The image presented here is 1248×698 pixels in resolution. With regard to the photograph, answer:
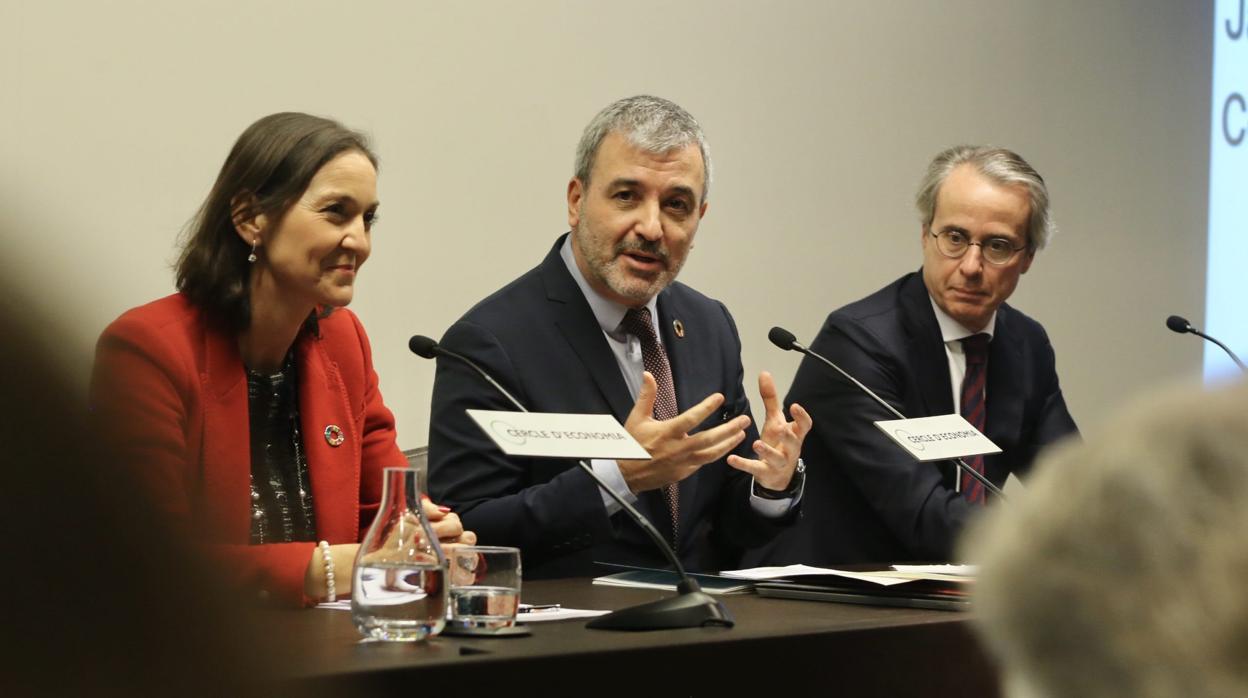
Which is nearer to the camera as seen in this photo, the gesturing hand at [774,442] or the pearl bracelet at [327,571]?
the pearl bracelet at [327,571]

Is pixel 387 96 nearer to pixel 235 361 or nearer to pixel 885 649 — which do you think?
pixel 235 361

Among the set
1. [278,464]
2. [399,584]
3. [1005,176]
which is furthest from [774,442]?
[1005,176]

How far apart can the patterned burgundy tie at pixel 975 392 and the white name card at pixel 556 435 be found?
4.78ft

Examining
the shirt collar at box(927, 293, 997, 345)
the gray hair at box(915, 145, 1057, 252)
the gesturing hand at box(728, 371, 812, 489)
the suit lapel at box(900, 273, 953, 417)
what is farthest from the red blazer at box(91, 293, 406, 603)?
the gray hair at box(915, 145, 1057, 252)

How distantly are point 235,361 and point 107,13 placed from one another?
55.5 inches

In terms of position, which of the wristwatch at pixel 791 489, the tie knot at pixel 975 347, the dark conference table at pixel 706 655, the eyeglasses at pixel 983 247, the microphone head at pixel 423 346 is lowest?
the dark conference table at pixel 706 655

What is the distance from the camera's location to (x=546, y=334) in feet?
9.07

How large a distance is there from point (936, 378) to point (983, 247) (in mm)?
400

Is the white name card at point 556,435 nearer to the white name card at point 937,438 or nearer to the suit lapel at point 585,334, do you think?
the white name card at point 937,438

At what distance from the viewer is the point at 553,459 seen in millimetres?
2656

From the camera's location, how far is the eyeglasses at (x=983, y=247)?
11.4 feet

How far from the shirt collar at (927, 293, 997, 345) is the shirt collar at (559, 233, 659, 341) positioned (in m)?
0.82

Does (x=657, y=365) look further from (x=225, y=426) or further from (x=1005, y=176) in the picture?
(x=1005, y=176)

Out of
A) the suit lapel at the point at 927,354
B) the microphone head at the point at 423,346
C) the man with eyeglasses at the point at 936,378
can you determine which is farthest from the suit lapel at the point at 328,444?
the suit lapel at the point at 927,354
